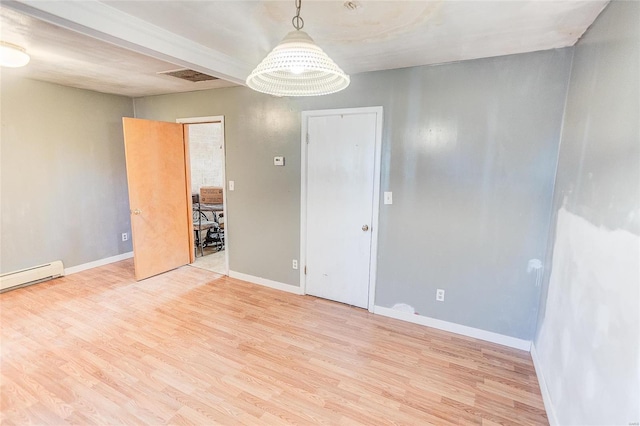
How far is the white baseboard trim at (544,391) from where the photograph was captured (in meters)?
Answer: 1.75

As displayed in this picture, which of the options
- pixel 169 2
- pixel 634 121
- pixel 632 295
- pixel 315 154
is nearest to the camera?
pixel 632 295

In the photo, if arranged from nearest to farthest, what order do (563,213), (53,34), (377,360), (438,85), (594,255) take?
(594,255), (563,213), (53,34), (377,360), (438,85)

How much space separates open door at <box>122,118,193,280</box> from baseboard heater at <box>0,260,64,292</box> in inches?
41.1

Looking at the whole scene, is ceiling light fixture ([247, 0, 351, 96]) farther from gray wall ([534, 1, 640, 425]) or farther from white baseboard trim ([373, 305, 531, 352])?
white baseboard trim ([373, 305, 531, 352])

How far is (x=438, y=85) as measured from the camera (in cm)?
255

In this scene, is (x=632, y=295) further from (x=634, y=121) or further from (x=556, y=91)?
(x=556, y=91)

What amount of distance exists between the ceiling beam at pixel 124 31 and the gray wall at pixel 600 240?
255 cm

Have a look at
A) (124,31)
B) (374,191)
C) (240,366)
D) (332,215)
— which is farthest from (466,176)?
(124,31)

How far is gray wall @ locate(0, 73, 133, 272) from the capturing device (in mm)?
3383

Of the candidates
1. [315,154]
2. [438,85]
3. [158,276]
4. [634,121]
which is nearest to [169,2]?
[315,154]

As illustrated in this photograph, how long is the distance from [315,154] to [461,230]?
159 centimetres

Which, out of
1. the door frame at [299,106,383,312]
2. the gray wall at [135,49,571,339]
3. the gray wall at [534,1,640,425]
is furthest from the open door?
the gray wall at [534,1,640,425]

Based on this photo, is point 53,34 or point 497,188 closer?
point 53,34

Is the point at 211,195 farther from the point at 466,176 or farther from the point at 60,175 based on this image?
the point at 466,176
